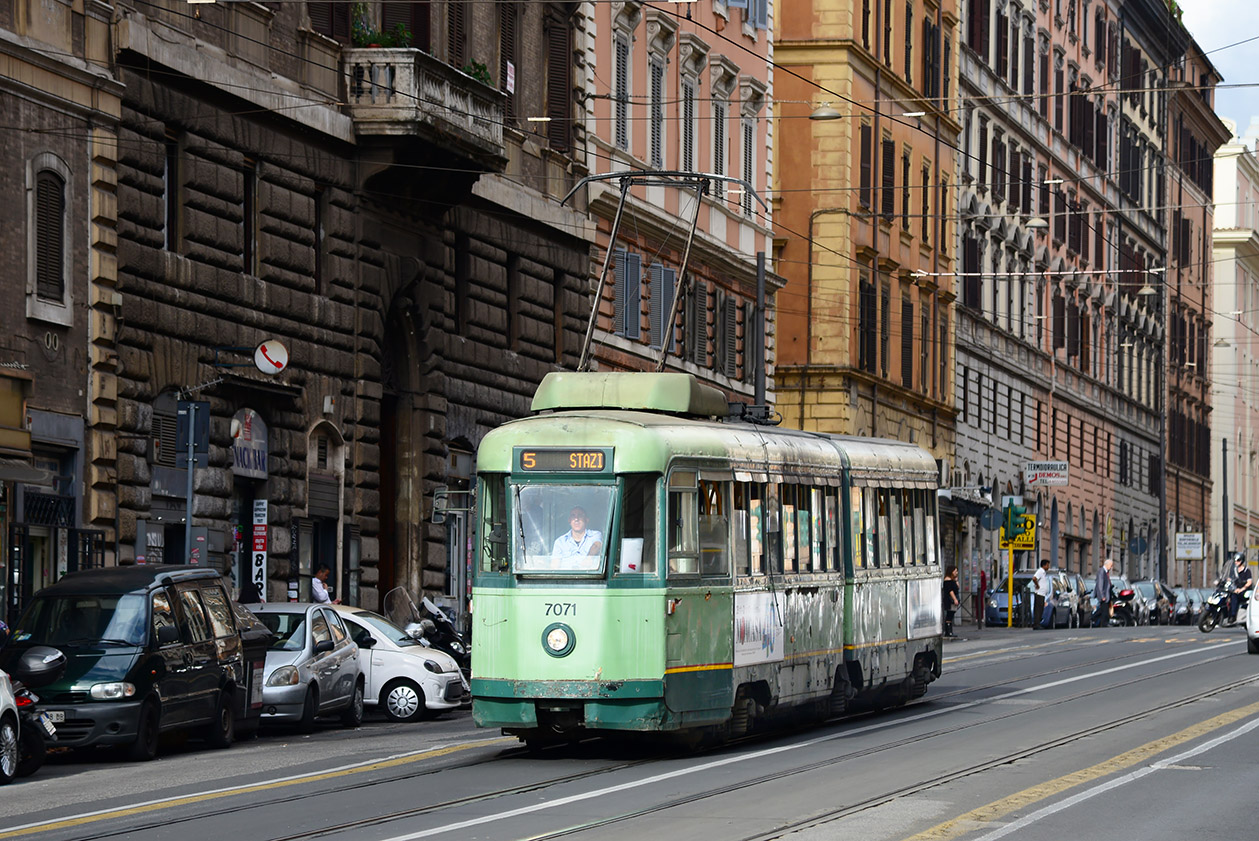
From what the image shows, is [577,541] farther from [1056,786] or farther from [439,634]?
[439,634]

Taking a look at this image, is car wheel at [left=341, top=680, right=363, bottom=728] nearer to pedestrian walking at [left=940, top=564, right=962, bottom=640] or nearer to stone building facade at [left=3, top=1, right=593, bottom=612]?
stone building facade at [left=3, top=1, right=593, bottom=612]

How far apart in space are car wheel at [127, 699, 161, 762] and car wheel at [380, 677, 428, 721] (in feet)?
18.8

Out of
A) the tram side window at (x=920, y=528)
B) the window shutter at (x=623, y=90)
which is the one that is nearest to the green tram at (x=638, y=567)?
the tram side window at (x=920, y=528)

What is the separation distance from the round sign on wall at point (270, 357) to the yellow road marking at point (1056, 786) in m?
12.1

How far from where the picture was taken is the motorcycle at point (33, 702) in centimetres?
1918

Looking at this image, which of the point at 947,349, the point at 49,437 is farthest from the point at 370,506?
the point at 947,349

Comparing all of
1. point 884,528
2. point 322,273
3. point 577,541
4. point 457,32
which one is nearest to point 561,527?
point 577,541

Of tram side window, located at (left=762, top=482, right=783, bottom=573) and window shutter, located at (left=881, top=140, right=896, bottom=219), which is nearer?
tram side window, located at (left=762, top=482, right=783, bottom=573)

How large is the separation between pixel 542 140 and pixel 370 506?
9.05m

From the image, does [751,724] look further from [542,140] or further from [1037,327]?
[1037,327]

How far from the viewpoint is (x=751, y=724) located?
2094cm

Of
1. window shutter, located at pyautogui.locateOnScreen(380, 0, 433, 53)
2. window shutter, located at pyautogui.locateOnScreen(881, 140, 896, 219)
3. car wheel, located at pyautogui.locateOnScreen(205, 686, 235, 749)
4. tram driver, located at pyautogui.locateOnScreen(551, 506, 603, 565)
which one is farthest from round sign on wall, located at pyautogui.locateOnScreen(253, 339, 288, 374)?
window shutter, located at pyautogui.locateOnScreen(881, 140, 896, 219)

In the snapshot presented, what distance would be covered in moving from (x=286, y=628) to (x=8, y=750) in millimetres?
6075

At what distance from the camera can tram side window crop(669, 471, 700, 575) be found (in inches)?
768
